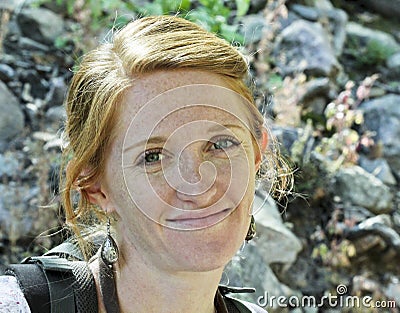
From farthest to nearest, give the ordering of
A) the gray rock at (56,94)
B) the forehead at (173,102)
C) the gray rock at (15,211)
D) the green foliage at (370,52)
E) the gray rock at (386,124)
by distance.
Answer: the green foliage at (370,52)
the gray rock at (386,124)
the gray rock at (56,94)
the gray rock at (15,211)
the forehead at (173,102)

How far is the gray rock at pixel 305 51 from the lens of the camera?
702 centimetres

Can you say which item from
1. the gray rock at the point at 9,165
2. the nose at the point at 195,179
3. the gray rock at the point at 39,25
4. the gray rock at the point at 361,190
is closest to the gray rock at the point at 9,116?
the gray rock at the point at 9,165

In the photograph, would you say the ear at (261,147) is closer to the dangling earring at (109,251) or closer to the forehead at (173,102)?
the forehead at (173,102)

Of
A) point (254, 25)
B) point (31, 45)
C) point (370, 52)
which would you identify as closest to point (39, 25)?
point (31, 45)

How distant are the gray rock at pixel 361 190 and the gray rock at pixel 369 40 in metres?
2.90

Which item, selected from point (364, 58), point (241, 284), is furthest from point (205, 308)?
point (364, 58)

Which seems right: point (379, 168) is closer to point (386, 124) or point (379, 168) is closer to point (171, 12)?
point (386, 124)

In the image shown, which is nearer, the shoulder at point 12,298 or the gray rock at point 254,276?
the shoulder at point 12,298

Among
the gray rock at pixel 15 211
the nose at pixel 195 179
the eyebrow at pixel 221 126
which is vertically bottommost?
the gray rock at pixel 15 211

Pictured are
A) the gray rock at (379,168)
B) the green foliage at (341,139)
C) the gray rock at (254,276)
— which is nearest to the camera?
the gray rock at (254,276)

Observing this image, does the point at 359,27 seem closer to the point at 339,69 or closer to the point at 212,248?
the point at 339,69

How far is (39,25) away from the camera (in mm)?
6859

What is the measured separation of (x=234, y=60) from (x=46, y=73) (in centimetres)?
452

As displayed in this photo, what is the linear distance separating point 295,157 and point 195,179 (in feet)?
11.5
